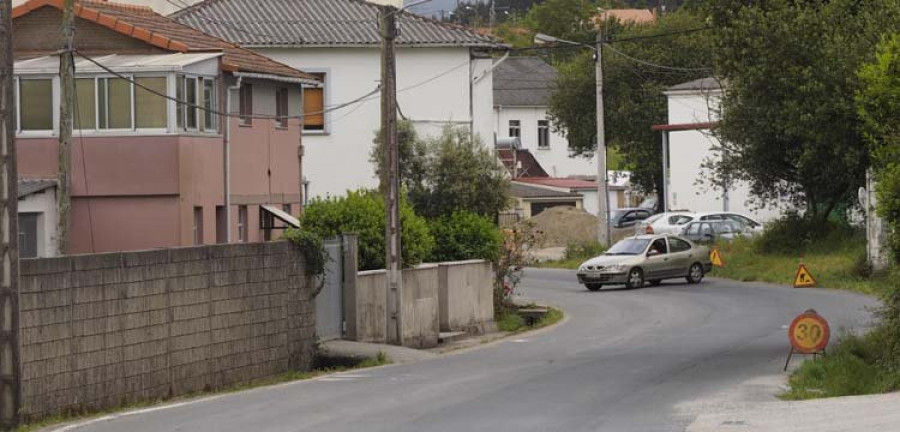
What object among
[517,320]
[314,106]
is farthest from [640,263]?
[314,106]

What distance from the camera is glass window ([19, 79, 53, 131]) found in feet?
109

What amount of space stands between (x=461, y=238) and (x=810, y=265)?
52.5 feet

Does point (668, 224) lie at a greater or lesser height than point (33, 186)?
lesser

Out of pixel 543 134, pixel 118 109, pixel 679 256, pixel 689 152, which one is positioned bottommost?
pixel 679 256

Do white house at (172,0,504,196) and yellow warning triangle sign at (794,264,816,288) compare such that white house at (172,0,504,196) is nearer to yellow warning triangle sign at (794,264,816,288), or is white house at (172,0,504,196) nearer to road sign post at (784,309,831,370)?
yellow warning triangle sign at (794,264,816,288)

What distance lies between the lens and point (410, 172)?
1957 inches

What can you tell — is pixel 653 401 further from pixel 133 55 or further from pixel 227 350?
pixel 133 55

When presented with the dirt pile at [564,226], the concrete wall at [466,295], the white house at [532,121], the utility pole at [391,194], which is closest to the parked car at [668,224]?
the dirt pile at [564,226]

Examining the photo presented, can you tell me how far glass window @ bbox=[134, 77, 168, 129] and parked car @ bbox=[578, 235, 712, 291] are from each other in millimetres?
16966

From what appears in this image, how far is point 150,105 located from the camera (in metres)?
32.9

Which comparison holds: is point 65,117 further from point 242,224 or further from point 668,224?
point 668,224

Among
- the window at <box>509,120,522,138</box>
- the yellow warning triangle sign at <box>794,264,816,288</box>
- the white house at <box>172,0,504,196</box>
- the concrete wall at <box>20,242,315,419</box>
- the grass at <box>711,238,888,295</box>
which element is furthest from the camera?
the window at <box>509,120,522,138</box>

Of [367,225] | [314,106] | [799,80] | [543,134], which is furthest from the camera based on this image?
[543,134]

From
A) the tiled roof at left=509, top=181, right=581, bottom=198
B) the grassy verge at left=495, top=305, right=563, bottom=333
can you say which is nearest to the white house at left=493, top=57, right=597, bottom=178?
the tiled roof at left=509, top=181, right=581, bottom=198
